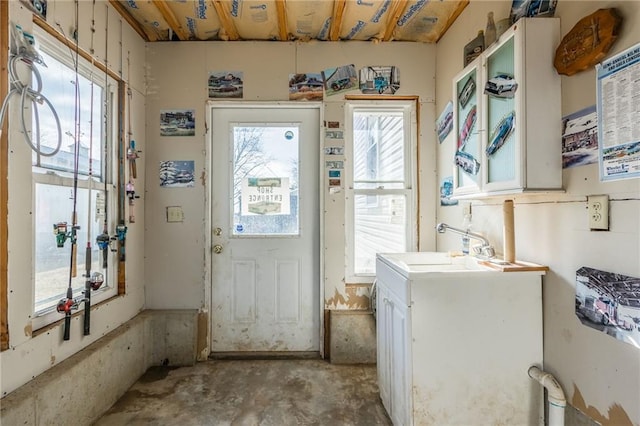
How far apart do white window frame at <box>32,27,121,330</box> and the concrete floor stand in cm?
72

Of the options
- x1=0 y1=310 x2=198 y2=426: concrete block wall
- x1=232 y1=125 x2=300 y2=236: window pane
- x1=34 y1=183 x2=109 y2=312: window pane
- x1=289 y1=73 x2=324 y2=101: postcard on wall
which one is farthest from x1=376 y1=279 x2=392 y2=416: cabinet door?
x1=34 y1=183 x2=109 y2=312: window pane

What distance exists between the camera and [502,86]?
4.68ft

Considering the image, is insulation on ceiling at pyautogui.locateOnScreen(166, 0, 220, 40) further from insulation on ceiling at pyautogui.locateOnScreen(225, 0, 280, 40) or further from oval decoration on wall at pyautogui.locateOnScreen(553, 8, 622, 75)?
oval decoration on wall at pyautogui.locateOnScreen(553, 8, 622, 75)

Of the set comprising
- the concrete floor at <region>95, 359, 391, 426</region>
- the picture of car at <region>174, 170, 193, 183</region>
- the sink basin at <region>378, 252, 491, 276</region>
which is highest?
the picture of car at <region>174, 170, 193, 183</region>

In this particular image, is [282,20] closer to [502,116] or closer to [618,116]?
[502,116]

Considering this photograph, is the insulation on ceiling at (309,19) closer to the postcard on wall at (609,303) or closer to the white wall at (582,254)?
the white wall at (582,254)

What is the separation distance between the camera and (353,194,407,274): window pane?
2596mm

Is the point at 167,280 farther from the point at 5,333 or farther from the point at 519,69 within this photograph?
the point at 519,69

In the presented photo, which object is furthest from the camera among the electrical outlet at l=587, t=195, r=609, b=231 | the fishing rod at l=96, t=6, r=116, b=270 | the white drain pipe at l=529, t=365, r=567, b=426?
the fishing rod at l=96, t=6, r=116, b=270

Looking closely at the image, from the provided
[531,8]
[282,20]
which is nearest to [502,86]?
[531,8]

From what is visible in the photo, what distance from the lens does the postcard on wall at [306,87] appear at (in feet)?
8.31

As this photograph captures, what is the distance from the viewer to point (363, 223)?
2.60 metres

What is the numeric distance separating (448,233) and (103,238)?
243 cm

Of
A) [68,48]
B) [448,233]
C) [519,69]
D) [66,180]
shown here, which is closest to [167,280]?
[66,180]
